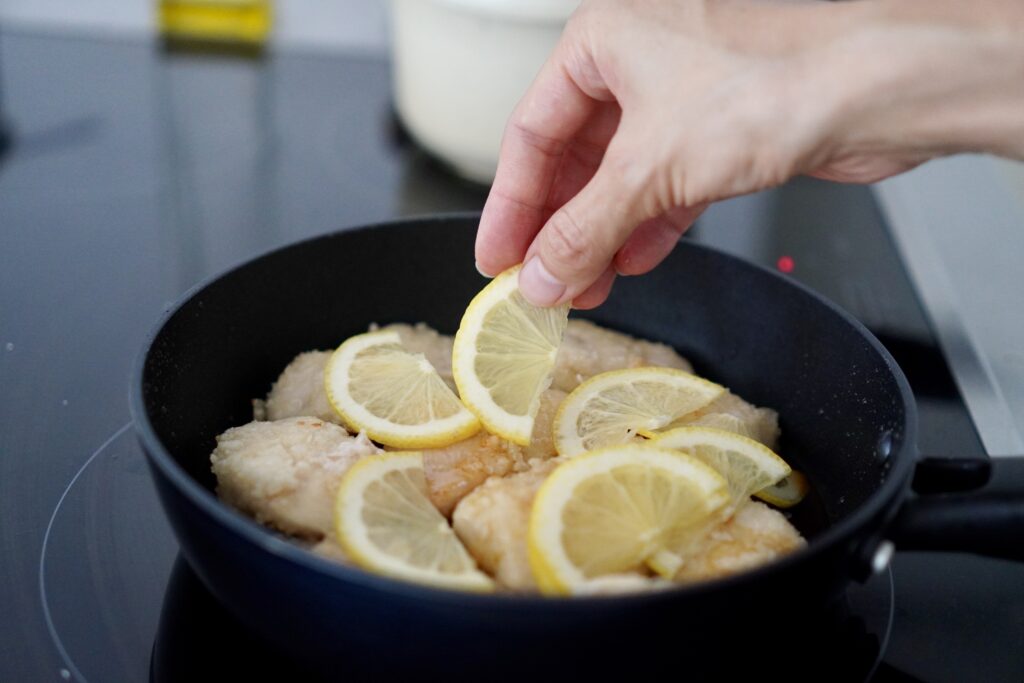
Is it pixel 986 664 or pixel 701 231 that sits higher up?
pixel 701 231

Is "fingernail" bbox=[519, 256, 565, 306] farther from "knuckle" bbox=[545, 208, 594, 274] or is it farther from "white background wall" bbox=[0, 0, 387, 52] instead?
"white background wall" bbox=[0, 0, 387, 52]

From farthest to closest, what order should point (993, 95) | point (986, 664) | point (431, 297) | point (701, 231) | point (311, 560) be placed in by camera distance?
point (701, 231)
point (431, 297)
point (986, 664)
point (993, 95)
point (311, 560)

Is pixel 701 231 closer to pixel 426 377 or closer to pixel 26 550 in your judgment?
pixel 426 377

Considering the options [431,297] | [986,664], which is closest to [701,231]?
[431,297]

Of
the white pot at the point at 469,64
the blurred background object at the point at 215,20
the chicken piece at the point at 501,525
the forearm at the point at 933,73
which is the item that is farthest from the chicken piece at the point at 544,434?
the blurred background object at the point at 215,20

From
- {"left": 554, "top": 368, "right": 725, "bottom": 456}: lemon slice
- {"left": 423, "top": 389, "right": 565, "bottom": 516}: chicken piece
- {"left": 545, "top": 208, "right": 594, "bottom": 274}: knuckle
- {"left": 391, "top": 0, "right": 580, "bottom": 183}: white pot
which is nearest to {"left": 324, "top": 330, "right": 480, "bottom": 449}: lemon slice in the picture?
{"left": 423, "top": 389, "right": 565, "bottom": 516}: chicken piece

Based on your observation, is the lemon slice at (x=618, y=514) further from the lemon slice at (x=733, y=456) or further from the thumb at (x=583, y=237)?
the thumb at (x=583, y=237)
